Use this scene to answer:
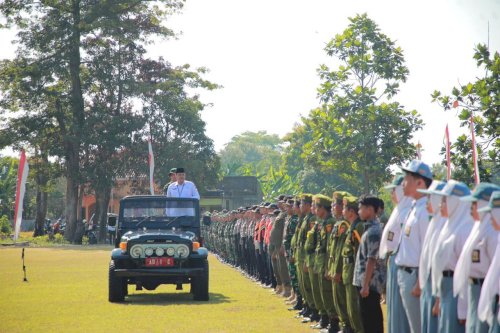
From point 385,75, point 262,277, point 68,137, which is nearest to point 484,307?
point 262,277

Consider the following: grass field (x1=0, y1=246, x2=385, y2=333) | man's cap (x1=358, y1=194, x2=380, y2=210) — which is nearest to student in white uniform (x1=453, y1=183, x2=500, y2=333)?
man's cap (x1=358, y1=194, x2=380, y2=210)

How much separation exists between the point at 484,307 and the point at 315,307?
7.70 metres

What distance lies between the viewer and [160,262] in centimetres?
1895

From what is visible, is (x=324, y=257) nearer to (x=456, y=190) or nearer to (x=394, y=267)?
(x=394, y=267)

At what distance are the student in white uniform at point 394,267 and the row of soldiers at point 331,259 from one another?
0.65 meters

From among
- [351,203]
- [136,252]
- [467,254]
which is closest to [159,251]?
[136,252]

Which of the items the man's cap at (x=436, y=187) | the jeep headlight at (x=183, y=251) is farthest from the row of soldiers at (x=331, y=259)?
the man's cap at (x=436, y=187)

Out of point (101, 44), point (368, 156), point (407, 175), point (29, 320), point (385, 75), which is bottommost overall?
point (29, 320)

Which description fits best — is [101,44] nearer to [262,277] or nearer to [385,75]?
[385,75]

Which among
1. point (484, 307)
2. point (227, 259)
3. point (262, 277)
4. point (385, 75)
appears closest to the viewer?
point (484, 307)

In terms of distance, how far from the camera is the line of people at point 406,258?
314 inches

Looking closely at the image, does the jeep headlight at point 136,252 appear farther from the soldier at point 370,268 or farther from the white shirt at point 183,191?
the soldier at point 370,268

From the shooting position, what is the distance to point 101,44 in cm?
6738

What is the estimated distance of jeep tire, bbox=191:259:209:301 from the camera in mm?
19172
